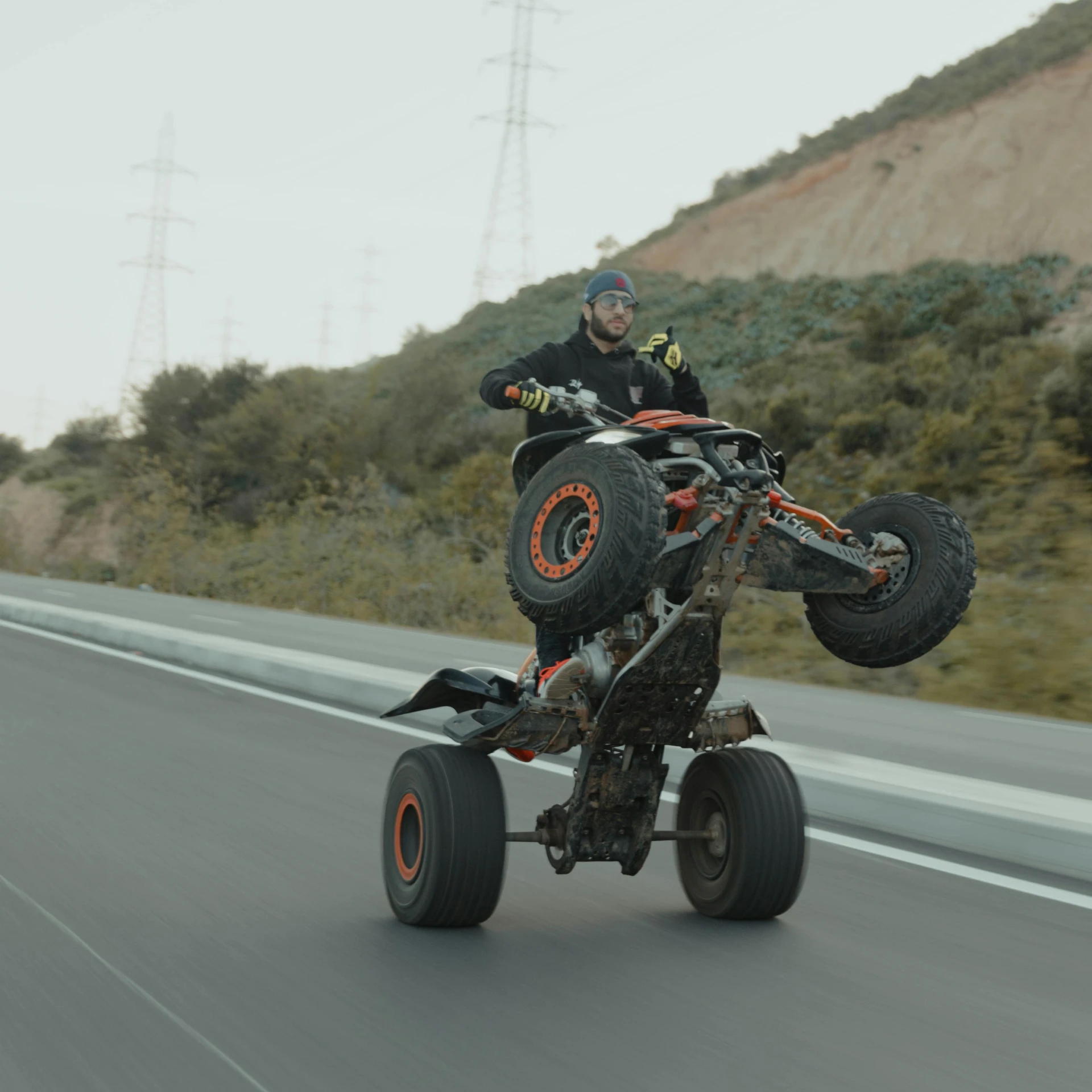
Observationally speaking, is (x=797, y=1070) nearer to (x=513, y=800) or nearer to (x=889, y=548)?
(x=889, y=548)

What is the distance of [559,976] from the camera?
4.73m

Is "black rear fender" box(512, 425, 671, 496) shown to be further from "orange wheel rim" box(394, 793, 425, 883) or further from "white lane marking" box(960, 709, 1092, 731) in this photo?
"white lane marking" box(960, 709, 1092, 731)

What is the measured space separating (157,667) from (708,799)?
1006 centimetres

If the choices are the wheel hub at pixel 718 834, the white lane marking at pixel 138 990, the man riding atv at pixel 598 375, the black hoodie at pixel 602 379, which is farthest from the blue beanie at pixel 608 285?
the white lane marking at pixel 138 990

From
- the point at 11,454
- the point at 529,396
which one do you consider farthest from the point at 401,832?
the point at 11,454

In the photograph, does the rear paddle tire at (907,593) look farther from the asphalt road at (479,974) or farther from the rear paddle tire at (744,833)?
the asphalt road at (479,974)

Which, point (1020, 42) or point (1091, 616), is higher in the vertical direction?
point (1020, 42)

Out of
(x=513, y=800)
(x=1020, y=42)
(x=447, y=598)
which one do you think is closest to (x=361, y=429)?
(x=447, y=598)

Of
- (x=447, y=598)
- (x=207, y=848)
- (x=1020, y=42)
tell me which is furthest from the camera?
(x=1020, y=42)

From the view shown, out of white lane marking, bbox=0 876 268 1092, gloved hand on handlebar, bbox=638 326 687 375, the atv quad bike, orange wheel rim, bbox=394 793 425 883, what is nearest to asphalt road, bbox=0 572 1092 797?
the atv quad bike

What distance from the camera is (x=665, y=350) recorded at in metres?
4.86

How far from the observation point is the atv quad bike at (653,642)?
14.4ft

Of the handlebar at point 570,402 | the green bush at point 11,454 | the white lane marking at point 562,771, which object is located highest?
the green bush at point 11,454

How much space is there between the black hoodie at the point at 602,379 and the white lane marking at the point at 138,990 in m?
2.29
